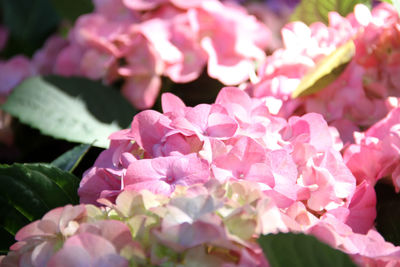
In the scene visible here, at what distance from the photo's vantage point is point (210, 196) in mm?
355

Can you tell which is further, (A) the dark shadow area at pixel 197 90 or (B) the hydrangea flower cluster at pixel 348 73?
(A) the dark shadow area at pixel 197 90

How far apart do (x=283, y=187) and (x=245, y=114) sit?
0.28 feet

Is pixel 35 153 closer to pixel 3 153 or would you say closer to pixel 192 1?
pixel 3 153

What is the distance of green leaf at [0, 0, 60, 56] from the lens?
990 millimetres

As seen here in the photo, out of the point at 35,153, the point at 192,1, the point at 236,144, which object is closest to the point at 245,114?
the point at 236,144

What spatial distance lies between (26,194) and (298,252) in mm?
251

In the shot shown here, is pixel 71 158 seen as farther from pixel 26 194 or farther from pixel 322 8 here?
pixel 322 8

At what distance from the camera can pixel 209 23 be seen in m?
0.70

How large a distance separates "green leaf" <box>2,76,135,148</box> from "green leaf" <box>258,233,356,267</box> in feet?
1.21

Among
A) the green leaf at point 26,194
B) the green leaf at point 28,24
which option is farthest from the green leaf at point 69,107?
the green leaf at point 28,24

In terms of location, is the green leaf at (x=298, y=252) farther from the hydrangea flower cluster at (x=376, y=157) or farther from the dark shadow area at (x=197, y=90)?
the dark shadow area at (x=197, y=90)

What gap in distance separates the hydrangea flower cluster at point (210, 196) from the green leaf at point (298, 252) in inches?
0.5

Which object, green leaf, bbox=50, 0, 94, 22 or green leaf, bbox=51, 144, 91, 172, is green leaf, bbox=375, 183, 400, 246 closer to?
green leaf, bbox=51, 144, 91, 172

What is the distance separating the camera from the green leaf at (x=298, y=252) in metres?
0.33
